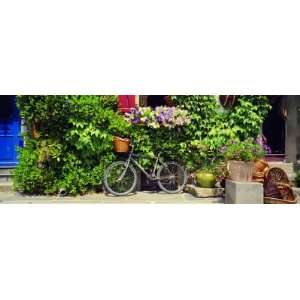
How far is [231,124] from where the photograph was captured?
9.17m

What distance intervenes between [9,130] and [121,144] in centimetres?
298

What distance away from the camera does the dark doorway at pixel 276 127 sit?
1057 cm

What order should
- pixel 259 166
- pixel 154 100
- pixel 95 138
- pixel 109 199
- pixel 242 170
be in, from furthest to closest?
pixel 154 100, pixel 95 138, pixel 109 199, pixel 259 166, pixel 242 170

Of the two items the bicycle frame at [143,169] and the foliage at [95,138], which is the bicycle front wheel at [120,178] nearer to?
the bicycle frame at [143,169]

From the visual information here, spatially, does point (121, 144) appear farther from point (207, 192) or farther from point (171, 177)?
point (207, 192)

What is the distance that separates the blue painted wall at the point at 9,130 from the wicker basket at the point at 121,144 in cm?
265

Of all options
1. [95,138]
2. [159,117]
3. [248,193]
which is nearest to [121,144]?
[95,138]

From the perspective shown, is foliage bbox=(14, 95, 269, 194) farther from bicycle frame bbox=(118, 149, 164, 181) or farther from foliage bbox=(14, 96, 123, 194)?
bicycle frame bbox=(118, 149, 164, 181)

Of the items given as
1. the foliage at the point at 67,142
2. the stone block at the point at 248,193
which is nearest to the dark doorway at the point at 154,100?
the foliage at the point at 67,142

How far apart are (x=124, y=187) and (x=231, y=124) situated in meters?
2.58

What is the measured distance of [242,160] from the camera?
7.54 metres

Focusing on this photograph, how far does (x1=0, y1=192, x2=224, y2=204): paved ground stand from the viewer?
7906 millimetres
